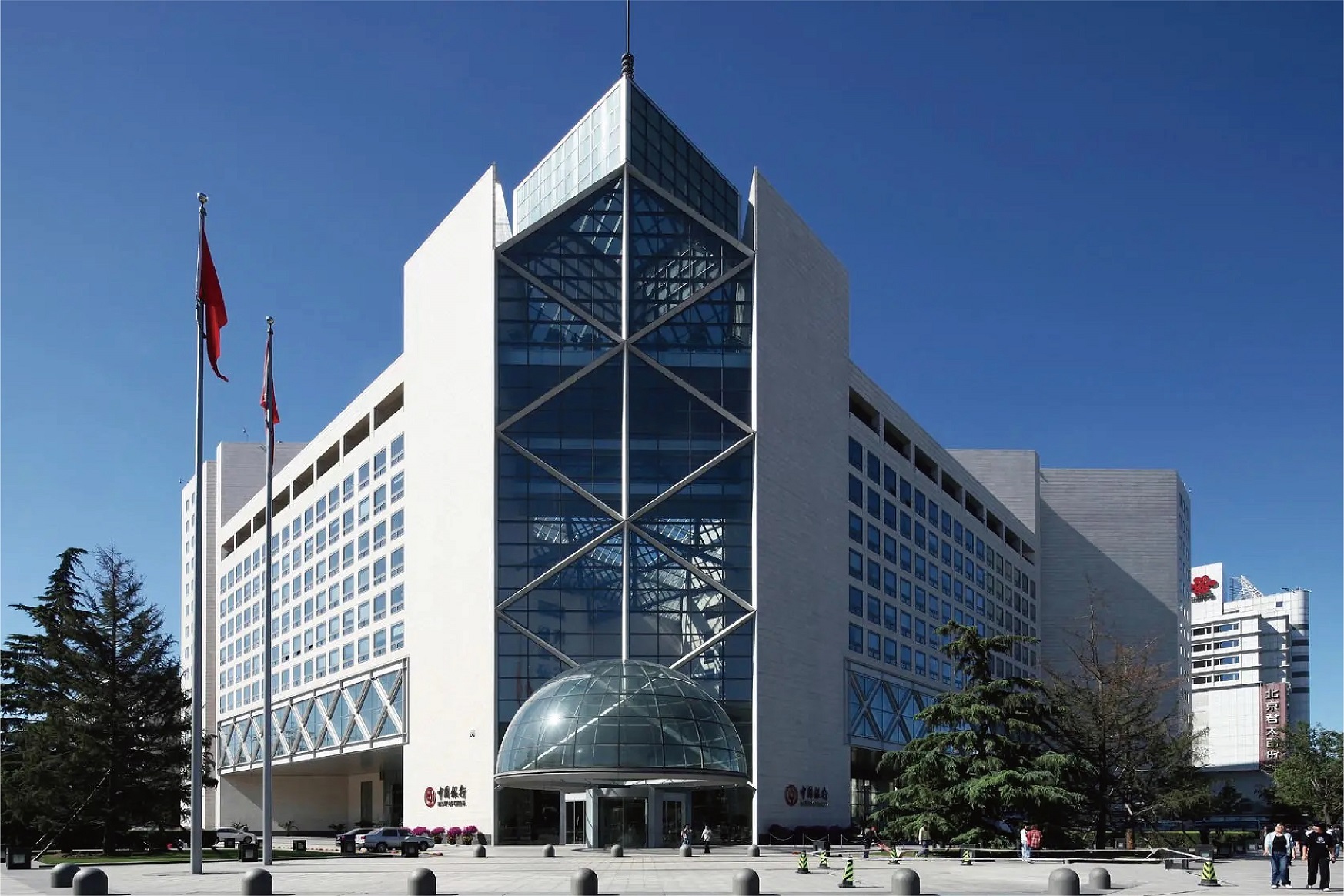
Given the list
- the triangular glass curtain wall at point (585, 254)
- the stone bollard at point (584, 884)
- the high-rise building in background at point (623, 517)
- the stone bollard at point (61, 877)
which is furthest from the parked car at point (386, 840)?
the stone bollard at point (584, 884)

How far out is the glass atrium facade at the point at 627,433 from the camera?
63.8 m

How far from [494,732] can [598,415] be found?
52.7 ft

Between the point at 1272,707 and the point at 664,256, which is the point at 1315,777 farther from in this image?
the point at 1272,707

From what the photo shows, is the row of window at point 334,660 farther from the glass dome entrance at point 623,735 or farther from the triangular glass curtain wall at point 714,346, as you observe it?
the triangular glass curtain wall at point 714,346

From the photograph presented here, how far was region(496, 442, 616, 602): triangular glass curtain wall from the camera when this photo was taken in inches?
2532

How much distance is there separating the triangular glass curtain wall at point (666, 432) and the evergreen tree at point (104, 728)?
77.7 ft

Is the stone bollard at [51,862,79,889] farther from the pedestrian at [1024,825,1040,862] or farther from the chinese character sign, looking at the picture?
the chinese character sign

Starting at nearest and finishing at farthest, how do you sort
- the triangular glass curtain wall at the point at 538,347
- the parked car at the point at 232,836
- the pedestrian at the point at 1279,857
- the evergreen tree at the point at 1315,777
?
the pedestrian at the point at 1279,857 < the triangular glass curtain wall at the point at 538,347 < the parked car at the point at 232,836 < the evergreen tree at the point at 1315,777

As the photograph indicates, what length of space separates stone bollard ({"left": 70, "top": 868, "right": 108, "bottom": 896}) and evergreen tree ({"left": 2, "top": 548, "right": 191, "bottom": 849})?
89.6ft

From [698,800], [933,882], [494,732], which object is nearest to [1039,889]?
[933,882]

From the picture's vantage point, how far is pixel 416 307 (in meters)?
75.9

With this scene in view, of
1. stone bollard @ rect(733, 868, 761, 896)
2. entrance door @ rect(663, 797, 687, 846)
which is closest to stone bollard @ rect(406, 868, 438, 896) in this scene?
stone bollard @ rect(733, 868, 761, 896)

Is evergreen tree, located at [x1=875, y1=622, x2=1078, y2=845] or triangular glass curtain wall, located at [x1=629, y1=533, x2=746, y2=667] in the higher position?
triangular glass curtain wall, located at [x1=629, y1=533, x2=746, y2=667]

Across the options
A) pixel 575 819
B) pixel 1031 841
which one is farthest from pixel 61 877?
pixel 1031 841
